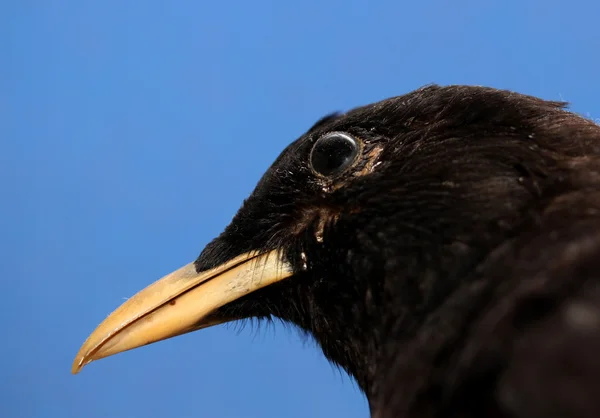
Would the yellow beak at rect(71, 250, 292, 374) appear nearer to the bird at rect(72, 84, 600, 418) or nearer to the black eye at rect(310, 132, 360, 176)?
the bird at rect(72, 84, 600, 418)

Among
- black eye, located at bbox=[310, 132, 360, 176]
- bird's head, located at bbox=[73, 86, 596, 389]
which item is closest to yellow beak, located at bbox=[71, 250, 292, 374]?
bird's head, located at bbox=[73, 86, 596, 389]

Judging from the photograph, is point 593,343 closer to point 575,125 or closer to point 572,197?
point 572,197

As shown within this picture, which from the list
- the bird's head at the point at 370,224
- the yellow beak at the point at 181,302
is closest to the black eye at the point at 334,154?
the bird's head at the point at 370,224

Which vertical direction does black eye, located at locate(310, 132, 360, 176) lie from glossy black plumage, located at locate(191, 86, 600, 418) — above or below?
above

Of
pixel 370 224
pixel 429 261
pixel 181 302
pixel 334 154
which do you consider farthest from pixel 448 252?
pixel 181 302

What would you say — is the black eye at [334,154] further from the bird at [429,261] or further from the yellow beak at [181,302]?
the yellow beak at [181,302]

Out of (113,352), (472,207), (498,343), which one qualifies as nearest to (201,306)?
(113,352)

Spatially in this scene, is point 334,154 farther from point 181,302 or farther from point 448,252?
point 181,302
